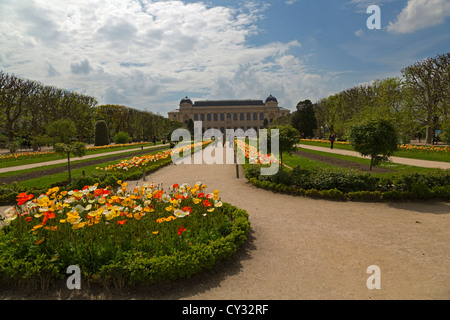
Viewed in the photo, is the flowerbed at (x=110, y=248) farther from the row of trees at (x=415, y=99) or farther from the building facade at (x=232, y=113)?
the building facade at (x=232, y=113)

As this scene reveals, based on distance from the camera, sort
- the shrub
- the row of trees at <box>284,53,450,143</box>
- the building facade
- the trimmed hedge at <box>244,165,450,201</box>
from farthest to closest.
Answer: the building facade → the shrub → the row of trees at <box>284,53,450,143</box> → the trimmed hedge at <box>244,165,450,201</box>

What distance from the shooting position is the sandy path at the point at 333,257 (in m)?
3.62

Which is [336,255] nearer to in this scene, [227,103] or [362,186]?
[362,186]

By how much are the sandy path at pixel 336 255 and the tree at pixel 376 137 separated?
2.35 meters

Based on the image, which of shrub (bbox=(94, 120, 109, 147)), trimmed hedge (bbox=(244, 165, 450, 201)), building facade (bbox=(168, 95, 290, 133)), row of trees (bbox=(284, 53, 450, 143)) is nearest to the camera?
trimmed hedge (bbox=(244, 165, 450, 201))

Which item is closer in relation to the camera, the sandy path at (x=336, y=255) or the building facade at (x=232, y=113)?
the sandy path at (x=336, y=255)

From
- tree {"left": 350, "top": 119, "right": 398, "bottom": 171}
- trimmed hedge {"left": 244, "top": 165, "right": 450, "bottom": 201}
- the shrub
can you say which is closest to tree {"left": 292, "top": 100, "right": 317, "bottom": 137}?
the shrub

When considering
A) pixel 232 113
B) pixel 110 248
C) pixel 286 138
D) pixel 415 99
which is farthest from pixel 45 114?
pixel 232 113


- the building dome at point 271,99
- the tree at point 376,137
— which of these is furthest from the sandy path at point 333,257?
the building dome at point 271,99

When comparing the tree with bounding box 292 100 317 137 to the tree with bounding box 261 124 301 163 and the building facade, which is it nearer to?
the tree with bounding box 261 124 301 163

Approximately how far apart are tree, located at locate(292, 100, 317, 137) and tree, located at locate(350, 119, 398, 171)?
38.2m

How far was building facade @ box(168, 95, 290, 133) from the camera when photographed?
4232 inches
